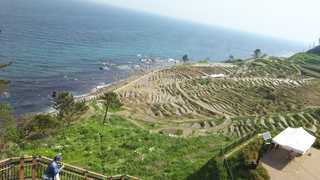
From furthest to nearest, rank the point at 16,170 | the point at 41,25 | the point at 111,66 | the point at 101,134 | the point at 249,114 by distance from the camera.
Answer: the point at 41,25
the point at 111,66
the point at 249,114
the point at 101,134
the point at 16,170

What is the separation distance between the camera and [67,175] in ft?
65.9

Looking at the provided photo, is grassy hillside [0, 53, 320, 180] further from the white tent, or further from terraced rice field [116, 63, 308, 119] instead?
the white tent

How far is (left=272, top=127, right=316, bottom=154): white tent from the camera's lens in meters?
25.7

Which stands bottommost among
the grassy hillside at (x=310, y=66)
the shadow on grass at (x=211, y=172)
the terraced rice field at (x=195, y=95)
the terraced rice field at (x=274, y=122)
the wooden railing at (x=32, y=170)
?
the terraced rice field at (x=195, y=95)

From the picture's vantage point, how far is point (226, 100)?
245ft

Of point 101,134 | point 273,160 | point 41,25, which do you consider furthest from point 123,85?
point 41,25

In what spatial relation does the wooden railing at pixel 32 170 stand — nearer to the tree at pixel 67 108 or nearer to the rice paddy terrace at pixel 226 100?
the rice paddy terrace at pixel 226 100

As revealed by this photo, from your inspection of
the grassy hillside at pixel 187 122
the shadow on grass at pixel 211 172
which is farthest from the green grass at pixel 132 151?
the shadow on grass at pixel 211 172

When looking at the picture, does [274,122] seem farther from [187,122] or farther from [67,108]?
[67,108]

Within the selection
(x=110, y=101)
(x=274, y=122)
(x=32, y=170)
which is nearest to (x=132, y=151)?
(x=32, y=170)

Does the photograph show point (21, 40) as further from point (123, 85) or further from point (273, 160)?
point (273, 160)

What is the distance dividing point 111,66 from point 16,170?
341 ft

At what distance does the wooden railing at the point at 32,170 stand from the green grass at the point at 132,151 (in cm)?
738

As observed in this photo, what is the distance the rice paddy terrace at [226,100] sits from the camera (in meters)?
55.0
